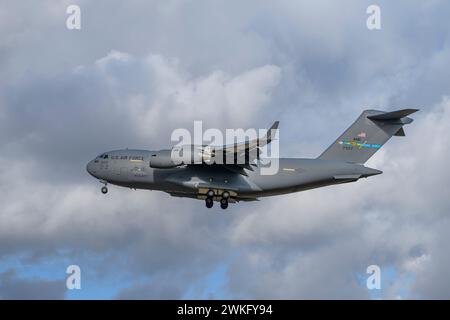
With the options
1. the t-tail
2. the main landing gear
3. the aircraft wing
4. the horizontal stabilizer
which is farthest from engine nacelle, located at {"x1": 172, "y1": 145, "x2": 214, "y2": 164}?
the horizontal stabilizer

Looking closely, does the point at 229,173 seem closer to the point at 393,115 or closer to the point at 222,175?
the point at 222,175

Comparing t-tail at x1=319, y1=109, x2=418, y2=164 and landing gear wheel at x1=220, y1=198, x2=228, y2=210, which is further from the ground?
t-tail at x1=319, y1=109, x2=418, y2=164

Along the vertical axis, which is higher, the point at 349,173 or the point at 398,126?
the point at 398,126

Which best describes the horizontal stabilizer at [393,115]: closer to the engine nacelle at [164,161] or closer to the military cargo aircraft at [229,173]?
the military cargo aircraft at [229,173]

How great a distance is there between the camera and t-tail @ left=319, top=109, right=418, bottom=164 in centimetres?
3903

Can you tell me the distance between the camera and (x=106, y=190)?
3872 centimetres

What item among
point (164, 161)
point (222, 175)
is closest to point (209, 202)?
point (222, 175)

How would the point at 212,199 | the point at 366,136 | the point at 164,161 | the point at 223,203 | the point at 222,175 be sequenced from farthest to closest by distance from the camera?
the point at 366,136
the point at 212,199
the point at 223,203
the point at 222,175
the point at 164,161

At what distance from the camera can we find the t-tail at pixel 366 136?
39.0 meters

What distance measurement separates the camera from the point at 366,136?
39.6 metres

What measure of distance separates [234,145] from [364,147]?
7087 mm

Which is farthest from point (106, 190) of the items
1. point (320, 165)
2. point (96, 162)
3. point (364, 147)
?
point (364, 147)

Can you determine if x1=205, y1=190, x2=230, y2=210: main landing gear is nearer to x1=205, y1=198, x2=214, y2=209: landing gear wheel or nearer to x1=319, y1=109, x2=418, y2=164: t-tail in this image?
x1=205, y1=198, x2=214, y2=209: landing gear wheel

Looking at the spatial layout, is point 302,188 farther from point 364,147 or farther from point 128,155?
point 128,155
